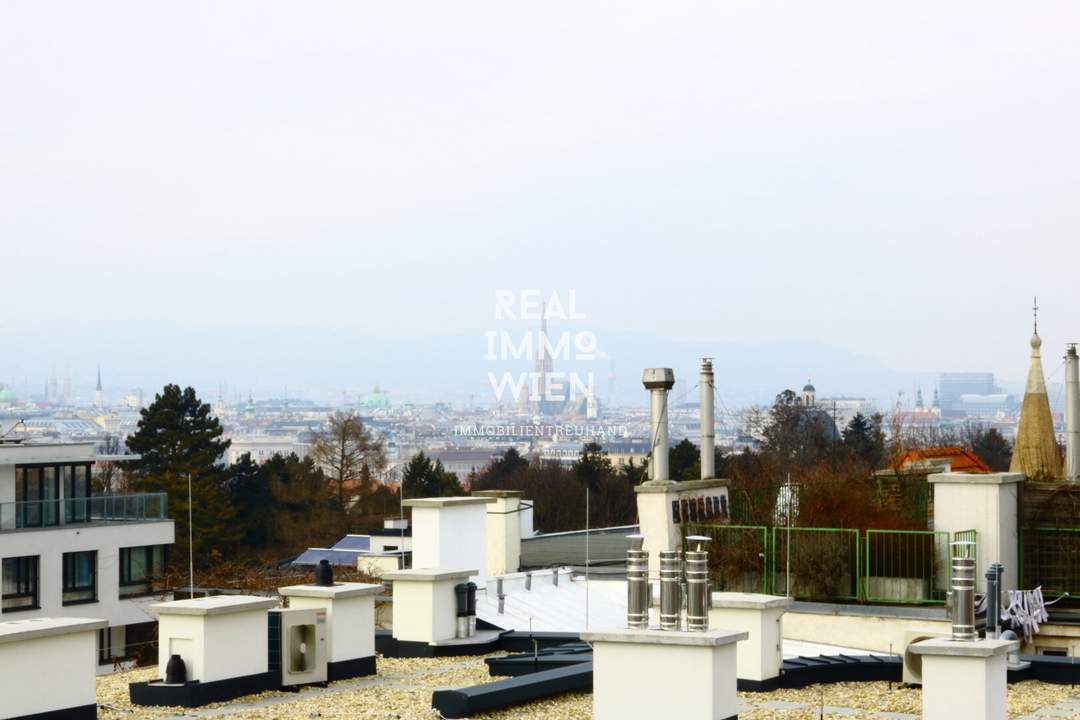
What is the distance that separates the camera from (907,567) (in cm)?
2200

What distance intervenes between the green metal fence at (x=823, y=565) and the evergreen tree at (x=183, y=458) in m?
58.7

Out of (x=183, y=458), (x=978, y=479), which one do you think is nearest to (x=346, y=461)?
(x=183, y=458)

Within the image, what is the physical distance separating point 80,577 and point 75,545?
3.19 feet

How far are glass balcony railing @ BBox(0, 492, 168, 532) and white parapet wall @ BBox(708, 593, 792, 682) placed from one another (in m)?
30.0

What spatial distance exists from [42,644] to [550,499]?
285 ft

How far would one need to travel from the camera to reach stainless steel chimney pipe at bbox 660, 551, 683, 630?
12.3m

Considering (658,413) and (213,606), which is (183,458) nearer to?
(658,413)

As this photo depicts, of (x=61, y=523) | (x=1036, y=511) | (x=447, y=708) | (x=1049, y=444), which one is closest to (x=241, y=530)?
(x=61, y=523)

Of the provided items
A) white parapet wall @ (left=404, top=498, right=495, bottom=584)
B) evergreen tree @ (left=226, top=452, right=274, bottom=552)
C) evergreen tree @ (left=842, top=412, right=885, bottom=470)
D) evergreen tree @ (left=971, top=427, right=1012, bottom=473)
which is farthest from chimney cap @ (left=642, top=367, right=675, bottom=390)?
evergreen tree @ (left=971, top=427, right=1012, bottom=473)

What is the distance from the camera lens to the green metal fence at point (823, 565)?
2217cm

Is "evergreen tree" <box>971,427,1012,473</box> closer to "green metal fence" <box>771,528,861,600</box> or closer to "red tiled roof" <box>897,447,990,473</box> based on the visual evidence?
"red tiled roof" <box>897,447,990,473</box>

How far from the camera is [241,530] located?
83875 millimetres

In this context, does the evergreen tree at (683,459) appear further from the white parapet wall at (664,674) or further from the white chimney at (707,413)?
the white parapet wall at (664,674)

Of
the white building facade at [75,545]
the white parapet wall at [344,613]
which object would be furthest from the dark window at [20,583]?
the white parapet wall at [344,613]
